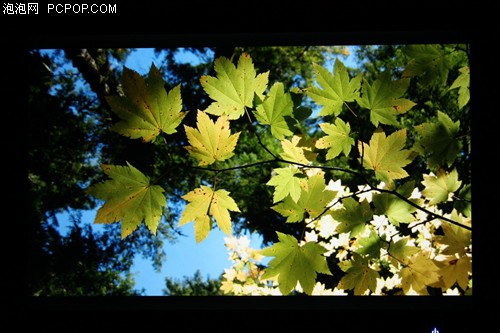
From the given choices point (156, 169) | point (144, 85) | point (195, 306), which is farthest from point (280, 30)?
point (156, 169)

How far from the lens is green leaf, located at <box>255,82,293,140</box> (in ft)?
2.14

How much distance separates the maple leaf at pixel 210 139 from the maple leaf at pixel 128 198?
3.9 inches

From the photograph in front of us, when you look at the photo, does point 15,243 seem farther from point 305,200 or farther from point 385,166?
point 385,166

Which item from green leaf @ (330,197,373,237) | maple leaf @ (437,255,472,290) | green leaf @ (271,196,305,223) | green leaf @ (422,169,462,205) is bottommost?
maple leaf @ (437,255,472,290)

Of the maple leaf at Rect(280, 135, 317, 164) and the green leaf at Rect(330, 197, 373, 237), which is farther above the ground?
the maple leaf at Rect(280, 135, 317, 164)

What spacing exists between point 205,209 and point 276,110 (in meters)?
0.23

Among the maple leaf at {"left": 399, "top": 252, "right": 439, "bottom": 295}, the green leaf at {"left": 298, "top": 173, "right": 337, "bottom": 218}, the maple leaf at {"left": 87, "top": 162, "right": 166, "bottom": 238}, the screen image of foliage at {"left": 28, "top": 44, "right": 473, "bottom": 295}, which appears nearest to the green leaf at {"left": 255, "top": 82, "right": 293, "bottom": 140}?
the screen image of foliage at {"left": 28, "top": 44, "right": 473, "bottom": 295}

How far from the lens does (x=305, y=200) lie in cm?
72

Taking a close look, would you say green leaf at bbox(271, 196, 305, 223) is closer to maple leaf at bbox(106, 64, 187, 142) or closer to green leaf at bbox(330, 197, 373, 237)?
green leaf at bbox(330, 197, 373, 237)

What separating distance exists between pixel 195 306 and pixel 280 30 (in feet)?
1.57

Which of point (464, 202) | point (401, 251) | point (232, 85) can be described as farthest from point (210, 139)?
point (464, 202)

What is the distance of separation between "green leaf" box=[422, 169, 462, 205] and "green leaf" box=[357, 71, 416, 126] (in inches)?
8.7

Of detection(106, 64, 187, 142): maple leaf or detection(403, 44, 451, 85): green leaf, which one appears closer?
detection(106, 64, 187, 142): maple leaf

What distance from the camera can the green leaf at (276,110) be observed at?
65cm
